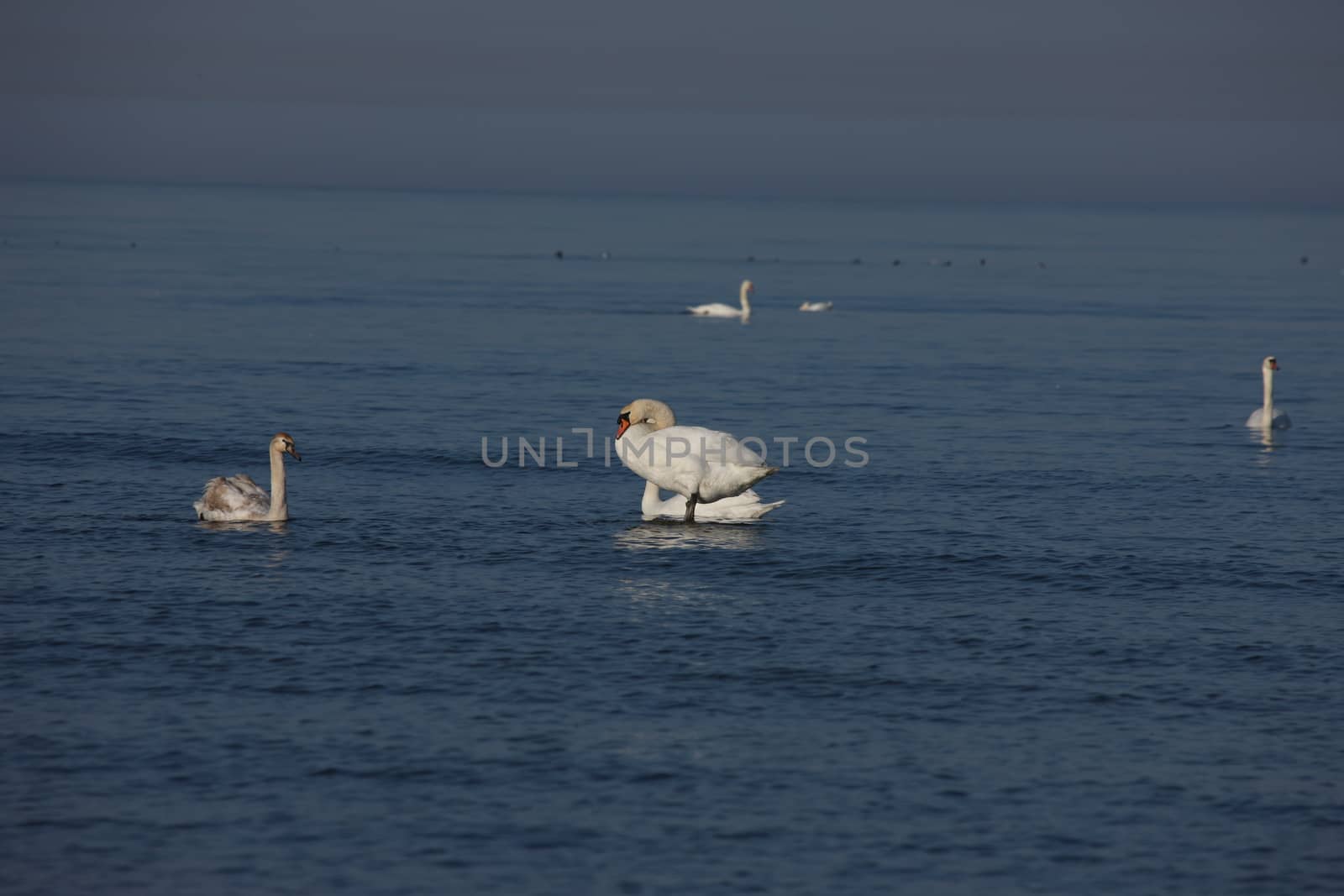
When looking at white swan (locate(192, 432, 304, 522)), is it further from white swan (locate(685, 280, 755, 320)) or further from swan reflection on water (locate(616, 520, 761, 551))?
white swan (locate(685, 280, 755, 320))

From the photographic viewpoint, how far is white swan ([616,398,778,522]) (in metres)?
22.4

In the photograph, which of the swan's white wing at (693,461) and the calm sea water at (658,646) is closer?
the calm sea water at (658,646)

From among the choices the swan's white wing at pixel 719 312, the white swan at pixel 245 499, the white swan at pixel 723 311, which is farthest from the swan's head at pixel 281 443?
the swan's white wing at pixel 719 312

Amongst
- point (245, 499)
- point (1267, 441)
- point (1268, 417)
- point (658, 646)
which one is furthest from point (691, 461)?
point (1268, 417)

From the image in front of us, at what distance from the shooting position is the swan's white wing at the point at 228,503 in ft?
72.5

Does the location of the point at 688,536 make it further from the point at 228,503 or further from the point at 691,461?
the point at 228,503

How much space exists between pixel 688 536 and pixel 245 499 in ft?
19.9

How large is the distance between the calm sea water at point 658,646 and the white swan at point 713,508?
0.32 meters

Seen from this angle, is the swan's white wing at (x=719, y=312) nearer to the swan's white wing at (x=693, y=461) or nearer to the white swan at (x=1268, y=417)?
the white swan at (x=1268, y=417)

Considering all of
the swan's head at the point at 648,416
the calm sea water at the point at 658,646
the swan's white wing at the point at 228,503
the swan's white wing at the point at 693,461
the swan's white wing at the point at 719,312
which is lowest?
the calm sea water at the point at 658,646

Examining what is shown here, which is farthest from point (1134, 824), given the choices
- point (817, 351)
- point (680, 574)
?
point (817, 351)

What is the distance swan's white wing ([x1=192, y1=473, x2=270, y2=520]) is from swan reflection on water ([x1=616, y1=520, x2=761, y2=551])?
501 cm

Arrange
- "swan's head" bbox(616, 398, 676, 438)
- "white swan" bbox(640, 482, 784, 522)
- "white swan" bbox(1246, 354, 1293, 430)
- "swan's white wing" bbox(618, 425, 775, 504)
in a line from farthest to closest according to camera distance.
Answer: "white swan" bbox(1246, 354, 1293, 430), "swan's head" bbox(616, 398, 676, 438), "white swan" bbox(640, 482, 784, 522), "swan's white wing" bbox(618, 425, 775, 504)

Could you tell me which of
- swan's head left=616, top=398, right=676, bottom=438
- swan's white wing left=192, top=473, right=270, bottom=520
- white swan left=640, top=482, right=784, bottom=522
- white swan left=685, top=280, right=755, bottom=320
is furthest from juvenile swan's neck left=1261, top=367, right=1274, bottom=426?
white swan left=685, top=280, right=755, bottom=320
